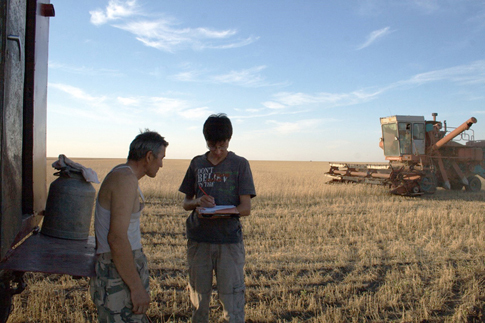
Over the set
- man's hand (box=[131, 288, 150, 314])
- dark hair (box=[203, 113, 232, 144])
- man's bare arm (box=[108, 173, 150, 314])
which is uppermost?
dark hair (box=[203, 113, 232, 144])

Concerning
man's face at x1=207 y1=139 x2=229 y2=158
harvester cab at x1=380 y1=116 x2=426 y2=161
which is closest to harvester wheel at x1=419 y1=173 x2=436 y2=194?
harvester cab at x1=380 y1=116 x2=426 y2=161

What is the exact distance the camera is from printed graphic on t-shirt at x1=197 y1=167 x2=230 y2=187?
264 cm

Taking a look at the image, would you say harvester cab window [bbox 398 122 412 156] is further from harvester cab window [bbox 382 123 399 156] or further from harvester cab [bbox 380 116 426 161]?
harvester cab window [bbox 382 123 399 156]

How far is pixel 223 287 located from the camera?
2527 mm

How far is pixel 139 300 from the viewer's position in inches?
77.9

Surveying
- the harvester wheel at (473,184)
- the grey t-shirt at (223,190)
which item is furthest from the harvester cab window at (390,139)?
the grey t-shirt at (223,190)

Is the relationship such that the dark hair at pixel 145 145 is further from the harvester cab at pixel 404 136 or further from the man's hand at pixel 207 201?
the harvester cab at pixel 404 136

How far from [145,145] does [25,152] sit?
65 centimetres

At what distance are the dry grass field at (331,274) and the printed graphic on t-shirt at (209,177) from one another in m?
1.76

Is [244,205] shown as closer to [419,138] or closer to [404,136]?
[404,136]

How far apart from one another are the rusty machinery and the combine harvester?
13766 millimetres

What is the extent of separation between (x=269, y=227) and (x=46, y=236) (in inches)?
234

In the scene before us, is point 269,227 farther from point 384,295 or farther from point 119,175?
point 119,175

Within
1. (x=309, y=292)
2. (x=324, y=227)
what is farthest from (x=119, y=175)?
(x=324, y=227)
